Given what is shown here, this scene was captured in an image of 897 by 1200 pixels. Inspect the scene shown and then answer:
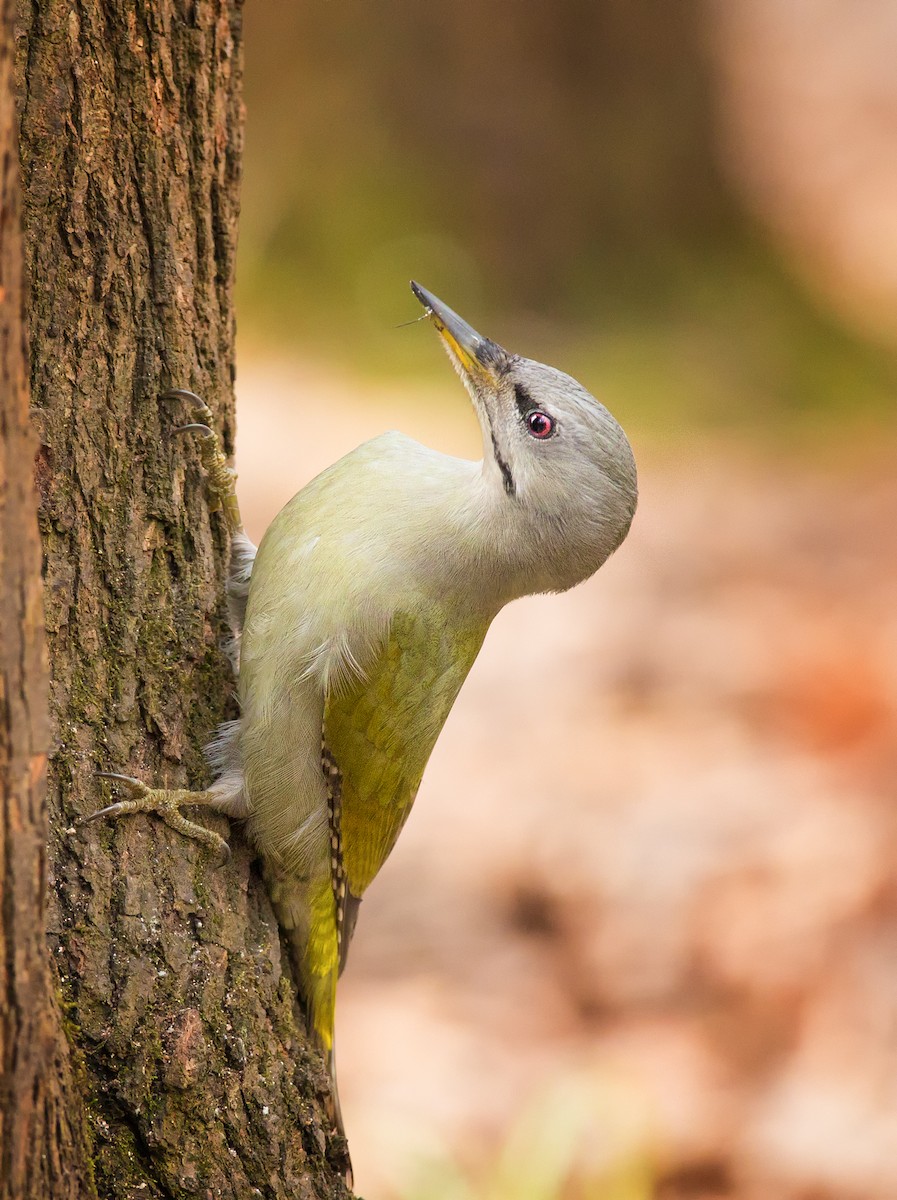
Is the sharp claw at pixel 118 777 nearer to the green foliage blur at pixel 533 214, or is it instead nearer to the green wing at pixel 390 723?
the green wing at pixel 390 723

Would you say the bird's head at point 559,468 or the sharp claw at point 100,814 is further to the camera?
the bird's head at point 559,468

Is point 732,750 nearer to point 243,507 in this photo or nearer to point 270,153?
point 243,507

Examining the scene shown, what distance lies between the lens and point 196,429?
317 cm

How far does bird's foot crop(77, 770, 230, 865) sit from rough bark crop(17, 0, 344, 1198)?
0.03 metres

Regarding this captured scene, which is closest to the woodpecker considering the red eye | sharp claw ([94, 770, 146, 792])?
the red eye

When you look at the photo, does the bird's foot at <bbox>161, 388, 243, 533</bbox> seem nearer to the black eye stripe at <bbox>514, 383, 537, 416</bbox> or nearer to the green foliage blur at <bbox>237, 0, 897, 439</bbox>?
the black eye stripe at <bbox>514, 383, 537, 416</bbox>

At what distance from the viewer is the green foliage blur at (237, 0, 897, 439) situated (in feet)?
37.5

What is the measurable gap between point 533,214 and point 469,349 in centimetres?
1004

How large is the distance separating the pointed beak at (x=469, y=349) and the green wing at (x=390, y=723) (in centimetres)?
71

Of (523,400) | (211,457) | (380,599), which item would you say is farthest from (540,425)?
(211,457)

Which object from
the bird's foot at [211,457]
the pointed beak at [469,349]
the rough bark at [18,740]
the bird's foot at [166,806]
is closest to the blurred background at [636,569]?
the bird's foot at [166,806]

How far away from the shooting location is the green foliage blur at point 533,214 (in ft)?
37.5

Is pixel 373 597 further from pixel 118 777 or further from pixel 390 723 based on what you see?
pixel 118 777

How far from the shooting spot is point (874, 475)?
33.8 feet
